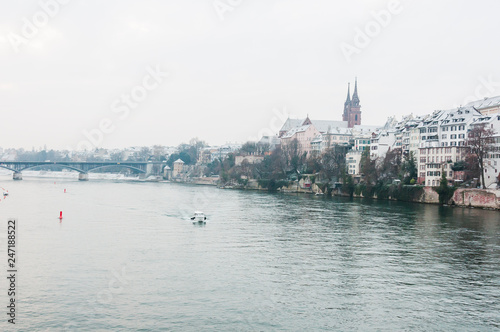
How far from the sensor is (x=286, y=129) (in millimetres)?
171500

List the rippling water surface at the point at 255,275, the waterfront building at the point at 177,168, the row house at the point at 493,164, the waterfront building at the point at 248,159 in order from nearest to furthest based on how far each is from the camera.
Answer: the rippling water surface at the point at 255,275
the row house at the point at 493,164
the waterfront building at the point at 248,159
the waterfront building at the point at 177,168

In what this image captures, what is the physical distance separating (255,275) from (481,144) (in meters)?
50.0

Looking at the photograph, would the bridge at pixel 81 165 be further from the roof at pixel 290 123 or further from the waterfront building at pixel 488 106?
the waterfront building at pixel 488 106

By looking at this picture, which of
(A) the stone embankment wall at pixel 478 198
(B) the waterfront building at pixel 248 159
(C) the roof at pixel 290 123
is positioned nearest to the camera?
(A) the stone embankment wall at pixel 478 198

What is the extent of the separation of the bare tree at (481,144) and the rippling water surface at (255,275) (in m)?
21.4

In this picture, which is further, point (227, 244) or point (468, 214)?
point (468, 214)

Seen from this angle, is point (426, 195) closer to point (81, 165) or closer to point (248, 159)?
point (248, 159)

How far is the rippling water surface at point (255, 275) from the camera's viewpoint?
19766 mm

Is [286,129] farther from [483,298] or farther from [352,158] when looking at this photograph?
[483,298]

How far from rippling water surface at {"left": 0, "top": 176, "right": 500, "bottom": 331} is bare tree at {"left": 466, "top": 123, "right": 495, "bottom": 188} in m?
21.4

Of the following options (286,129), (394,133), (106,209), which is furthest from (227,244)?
(286,129)

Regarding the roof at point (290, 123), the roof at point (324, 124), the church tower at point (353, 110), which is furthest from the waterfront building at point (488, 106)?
the roof at point (290, 123)

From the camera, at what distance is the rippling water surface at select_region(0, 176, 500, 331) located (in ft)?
64.8

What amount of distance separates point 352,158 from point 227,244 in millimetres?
66976
